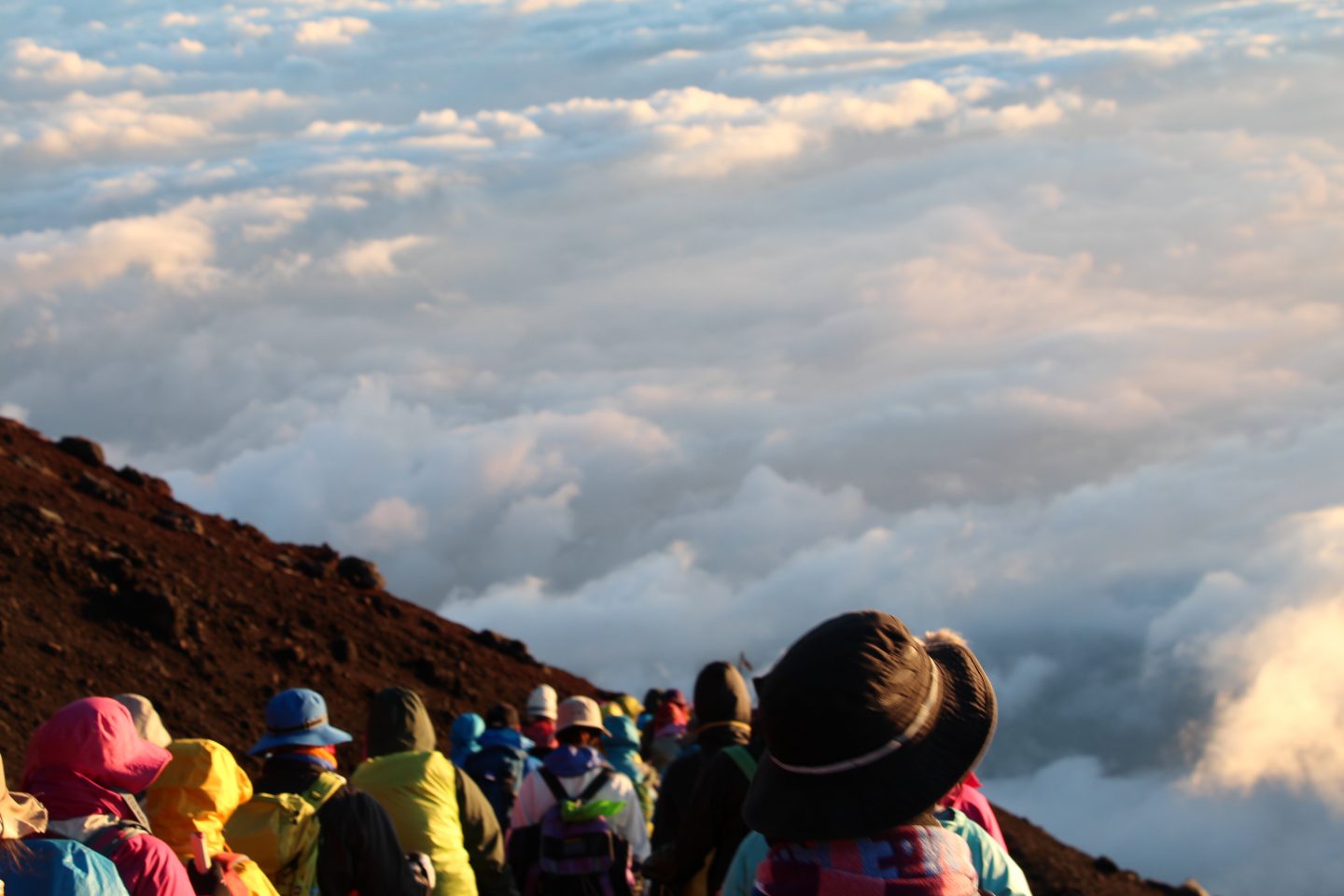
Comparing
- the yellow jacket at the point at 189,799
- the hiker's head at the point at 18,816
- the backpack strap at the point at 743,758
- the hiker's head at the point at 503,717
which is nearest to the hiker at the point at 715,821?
the backpack strap at the point at 743,758

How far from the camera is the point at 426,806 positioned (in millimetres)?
7949

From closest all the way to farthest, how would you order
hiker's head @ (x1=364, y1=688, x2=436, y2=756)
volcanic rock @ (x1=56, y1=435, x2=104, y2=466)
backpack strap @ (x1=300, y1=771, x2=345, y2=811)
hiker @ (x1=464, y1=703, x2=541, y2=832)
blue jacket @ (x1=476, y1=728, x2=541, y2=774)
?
backpack strap @ (x1=300, y1=771, x2=345, y2=811), hiker's head @ (x1=364, y1=688, x2=436, y2=756), hiker @ (x1=464, y1=703, x2=541, y2=832), blue jacket @ (x1=476, y1=728, x2=541, y2=774), volcanic rock @ (x1=56, y1=435, x2=104, y2=466)

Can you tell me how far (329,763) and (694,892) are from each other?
1.91 m

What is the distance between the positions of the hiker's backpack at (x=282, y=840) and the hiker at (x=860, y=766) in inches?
146

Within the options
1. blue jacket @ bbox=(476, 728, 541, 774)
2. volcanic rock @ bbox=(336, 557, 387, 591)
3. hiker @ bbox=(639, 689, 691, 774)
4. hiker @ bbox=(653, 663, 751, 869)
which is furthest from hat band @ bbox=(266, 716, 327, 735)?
volcanic rock @ bbox=(336, 557, 387, 591)

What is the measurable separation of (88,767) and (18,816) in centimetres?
116

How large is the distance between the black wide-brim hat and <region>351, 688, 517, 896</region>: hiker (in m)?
4.80

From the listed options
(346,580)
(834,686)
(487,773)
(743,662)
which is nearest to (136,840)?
(834,686)

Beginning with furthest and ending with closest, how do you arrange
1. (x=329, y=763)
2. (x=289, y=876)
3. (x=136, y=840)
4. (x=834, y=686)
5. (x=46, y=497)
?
(x=46, y=497), (x=329, y=763), (x=289, y=876), (x=136, y=840), (x=834, y=686)

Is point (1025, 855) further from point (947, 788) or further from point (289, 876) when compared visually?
point (947, 788)

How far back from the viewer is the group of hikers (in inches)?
125

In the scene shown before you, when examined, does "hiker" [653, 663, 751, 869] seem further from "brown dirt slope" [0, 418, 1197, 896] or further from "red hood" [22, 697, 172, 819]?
"brown dirt slope" [0, 418, 1197, 896]

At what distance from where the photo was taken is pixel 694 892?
24.5ft

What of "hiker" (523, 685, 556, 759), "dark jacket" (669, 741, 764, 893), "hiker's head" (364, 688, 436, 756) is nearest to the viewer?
"dark jacket" (669, 741, 764, 893)
